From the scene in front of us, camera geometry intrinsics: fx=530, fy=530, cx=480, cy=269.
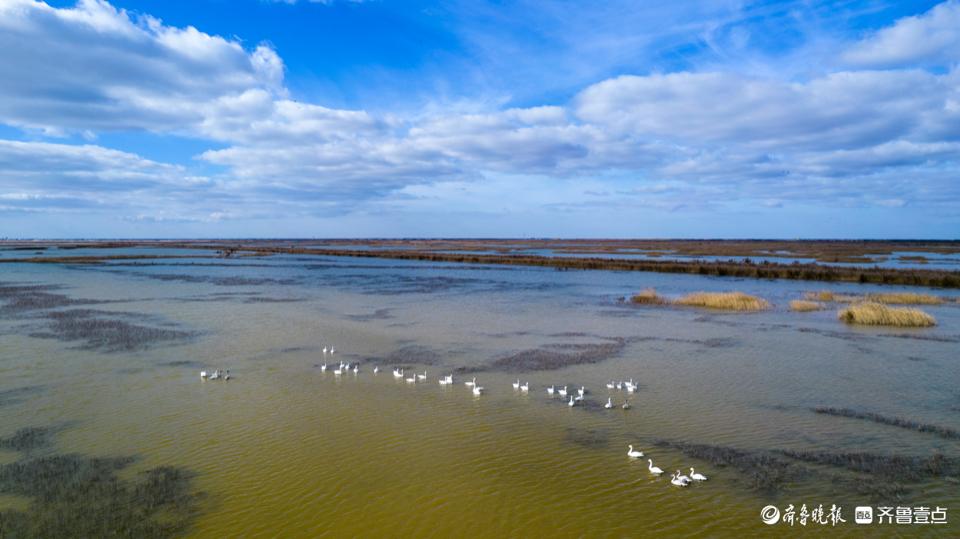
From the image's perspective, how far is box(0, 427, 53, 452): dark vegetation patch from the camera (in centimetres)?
1051

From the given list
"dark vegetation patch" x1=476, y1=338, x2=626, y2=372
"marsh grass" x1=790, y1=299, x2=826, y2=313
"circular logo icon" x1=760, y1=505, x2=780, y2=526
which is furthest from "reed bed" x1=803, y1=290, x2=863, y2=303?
"circular logo icon" x1=760, y1=505, x2=780, y2=526

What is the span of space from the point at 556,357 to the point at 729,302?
1695 cm

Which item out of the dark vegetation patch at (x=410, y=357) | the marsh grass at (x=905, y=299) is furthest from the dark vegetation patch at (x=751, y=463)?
the marsh grass at (x=905, y=299)

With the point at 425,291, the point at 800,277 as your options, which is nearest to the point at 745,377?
the point at 425,291

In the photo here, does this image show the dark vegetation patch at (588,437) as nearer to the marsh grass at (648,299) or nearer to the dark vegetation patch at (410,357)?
the dark vegetation patch at (410,357)

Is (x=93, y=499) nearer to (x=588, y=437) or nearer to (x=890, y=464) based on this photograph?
(x=588, y=437)

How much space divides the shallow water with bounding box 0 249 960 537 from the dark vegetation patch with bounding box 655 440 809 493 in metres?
0.18

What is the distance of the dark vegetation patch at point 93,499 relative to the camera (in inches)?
303

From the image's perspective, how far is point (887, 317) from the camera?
25641mm

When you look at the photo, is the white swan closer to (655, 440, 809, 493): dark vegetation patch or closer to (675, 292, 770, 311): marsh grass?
(655, 440, 809, 493): dark vegetation patch

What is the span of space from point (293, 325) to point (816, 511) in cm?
2166

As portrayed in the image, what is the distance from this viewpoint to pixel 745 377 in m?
16.5

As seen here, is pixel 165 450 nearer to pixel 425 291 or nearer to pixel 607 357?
pixel 607 357

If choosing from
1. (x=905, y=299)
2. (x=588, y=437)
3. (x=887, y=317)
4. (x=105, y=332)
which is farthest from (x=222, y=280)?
(x=905, y=299)
